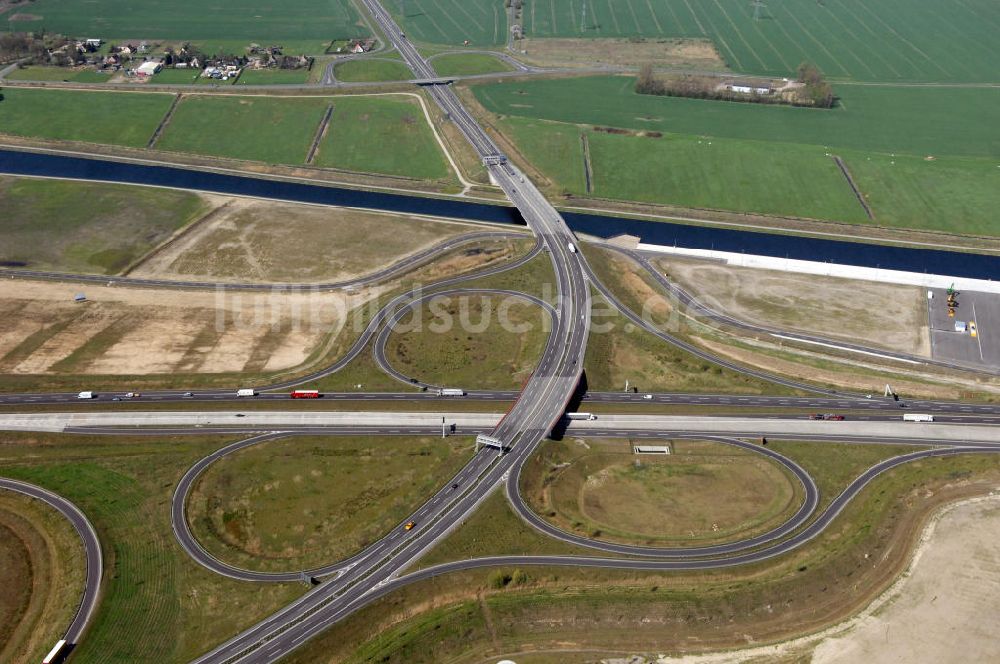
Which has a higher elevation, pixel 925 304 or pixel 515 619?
pixel 925 304

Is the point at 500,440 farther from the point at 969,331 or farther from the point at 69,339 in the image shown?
the point at 969,331

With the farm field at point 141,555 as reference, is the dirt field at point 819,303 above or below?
above

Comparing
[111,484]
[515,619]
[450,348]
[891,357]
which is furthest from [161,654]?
[891,357]

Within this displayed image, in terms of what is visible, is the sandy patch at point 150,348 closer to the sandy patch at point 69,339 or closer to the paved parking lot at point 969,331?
the sandy patch at point 69,339

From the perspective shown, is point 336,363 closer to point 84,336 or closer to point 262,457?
point 262,457

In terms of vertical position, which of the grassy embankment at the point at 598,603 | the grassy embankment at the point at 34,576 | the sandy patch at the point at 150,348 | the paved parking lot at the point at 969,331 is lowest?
the grassy embankment at the point at 598,603

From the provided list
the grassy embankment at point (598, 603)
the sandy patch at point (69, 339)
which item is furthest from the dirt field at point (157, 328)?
the grassy embankment at point (598, 603)
